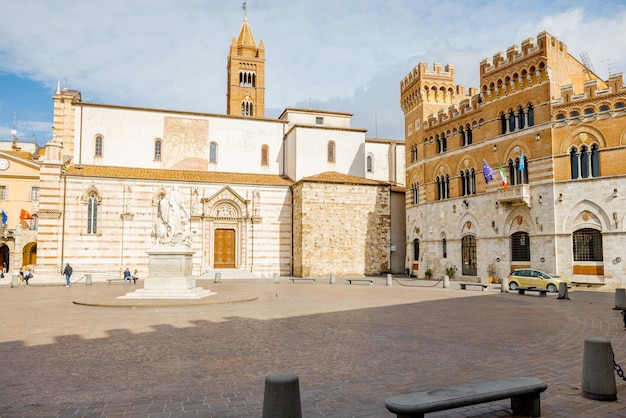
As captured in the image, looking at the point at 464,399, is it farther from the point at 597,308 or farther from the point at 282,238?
the point at 282,238

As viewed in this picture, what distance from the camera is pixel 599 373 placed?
6.70 meters

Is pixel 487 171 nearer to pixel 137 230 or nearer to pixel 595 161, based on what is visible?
pixel 595 161

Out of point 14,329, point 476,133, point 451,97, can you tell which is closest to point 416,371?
point 14,329

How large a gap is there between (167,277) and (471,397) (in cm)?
1670

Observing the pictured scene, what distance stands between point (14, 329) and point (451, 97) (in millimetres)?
37925

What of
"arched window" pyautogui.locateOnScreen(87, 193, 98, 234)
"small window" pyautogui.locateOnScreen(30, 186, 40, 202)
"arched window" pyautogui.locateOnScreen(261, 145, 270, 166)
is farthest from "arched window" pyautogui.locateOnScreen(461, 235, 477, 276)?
"small window" pyautogui.locateOnScreen(30, 186, 40, 202)

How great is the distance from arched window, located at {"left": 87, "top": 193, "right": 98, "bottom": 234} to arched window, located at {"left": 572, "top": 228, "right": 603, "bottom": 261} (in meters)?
35.0

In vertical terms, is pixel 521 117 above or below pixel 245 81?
below

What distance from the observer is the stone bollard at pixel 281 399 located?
15.9ft

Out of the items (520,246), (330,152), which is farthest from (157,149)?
(520,246)

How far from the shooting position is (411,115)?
43.4 m

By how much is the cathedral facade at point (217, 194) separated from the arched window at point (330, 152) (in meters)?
0.10

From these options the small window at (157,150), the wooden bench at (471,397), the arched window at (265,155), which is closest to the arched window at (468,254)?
the arched window at (265,155)

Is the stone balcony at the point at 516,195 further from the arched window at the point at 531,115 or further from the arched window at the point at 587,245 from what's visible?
the arched window at the point at 531,115
